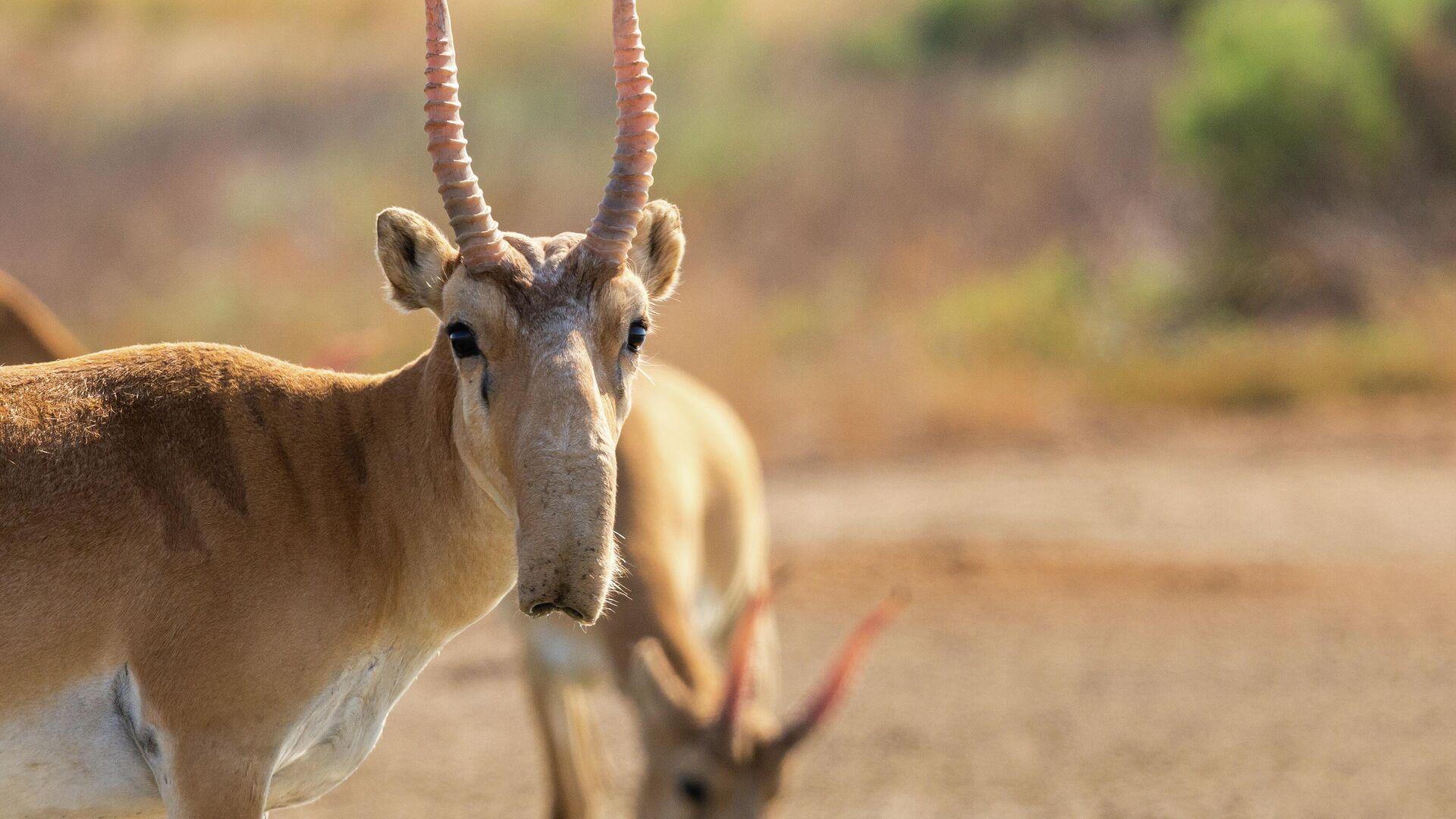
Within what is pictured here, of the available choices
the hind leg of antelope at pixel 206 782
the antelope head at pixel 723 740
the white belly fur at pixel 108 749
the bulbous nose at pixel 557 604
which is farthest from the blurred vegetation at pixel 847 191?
the bulbous nose at pixel 557 604

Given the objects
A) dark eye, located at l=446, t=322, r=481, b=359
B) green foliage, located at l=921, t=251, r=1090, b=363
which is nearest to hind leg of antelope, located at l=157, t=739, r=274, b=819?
dark eye, located at l=446, t=322, r=481, b=359

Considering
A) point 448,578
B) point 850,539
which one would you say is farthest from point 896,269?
point 448,578

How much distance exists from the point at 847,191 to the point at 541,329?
81.5ft

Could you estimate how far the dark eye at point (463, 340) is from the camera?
4270mm

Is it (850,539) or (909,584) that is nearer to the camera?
(909,584)

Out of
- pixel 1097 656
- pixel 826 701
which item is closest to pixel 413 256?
pixel 826 701

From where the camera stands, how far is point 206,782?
4.16 meters

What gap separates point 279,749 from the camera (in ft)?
14.2

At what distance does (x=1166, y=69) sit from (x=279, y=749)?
30.2 meters

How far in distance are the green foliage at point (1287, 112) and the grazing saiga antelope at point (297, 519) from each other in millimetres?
22465

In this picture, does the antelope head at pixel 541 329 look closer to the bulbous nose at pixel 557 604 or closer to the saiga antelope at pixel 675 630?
the bulbous nose at pixel 557 604

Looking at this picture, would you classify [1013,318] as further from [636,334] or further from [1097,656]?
[636,334]

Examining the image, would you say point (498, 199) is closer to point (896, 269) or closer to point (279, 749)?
point (896, 269)

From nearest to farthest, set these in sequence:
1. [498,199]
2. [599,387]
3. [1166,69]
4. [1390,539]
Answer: [599,387], [1390,539], [498,199], [1166,69]
